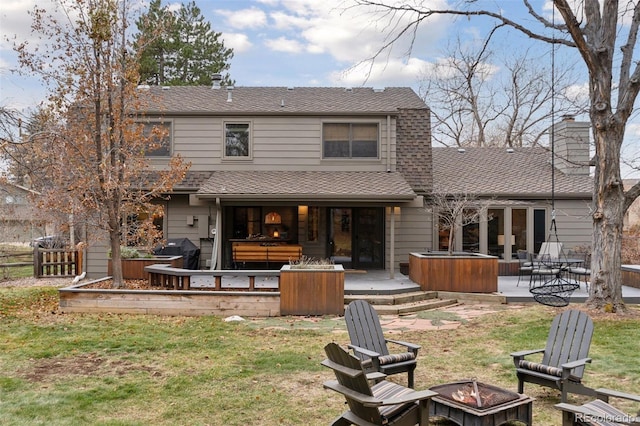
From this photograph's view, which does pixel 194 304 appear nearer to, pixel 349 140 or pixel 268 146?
pixel 268 146

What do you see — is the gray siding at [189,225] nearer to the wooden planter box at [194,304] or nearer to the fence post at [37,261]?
the fence post at [37,261]

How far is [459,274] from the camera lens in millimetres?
10984

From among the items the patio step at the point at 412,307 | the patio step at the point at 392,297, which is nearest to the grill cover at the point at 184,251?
the patio step at the point at 392,297

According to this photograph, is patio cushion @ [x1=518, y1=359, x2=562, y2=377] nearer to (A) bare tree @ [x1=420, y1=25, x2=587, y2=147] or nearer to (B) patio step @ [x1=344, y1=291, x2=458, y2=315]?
(B) patio step @ [x1=344, y1=291, x2=458, y2=315]

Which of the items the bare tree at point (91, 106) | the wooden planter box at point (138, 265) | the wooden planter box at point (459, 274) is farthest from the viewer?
the wooden planter box at point (138, 265)

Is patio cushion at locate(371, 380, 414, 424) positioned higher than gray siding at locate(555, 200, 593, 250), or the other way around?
gray siding at locate(555, 200, 593, 250)

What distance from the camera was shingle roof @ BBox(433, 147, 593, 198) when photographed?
14.5m

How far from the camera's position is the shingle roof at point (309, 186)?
40.6 feet

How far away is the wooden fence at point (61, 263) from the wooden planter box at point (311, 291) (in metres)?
9.36

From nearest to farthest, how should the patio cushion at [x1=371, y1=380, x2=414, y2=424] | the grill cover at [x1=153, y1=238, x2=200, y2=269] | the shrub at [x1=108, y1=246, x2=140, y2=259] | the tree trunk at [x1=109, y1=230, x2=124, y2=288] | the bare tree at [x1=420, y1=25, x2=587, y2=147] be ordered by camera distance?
the patio cushion at [x1=371, y1=380, x2=414, y2=424] < the tree trunk at [x1=109, y1=230, x2=124, y2=288] < the shrub at [x1=108, y1=246, x2=140, y2=259] < the grill cover at [x1=153, y1=238, x2=200, y2=269] < the bare tree at [x1=420, y1=25, x2=587, y2=147]

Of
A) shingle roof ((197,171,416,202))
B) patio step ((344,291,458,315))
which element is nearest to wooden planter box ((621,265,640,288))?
patio step ((344,291,458,315))

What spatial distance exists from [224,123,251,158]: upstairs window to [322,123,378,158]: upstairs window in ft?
7.19

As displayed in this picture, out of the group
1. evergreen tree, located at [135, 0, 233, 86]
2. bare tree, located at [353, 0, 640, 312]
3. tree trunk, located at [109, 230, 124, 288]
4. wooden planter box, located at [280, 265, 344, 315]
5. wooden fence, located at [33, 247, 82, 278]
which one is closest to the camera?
bare tree, located at [353, 0, 640, 312]

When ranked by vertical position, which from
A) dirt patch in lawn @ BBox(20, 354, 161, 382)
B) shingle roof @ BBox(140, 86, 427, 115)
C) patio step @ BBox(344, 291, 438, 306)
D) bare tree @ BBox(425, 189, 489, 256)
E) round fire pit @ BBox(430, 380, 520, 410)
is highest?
shingle roof @ BBox(140, 86, 427, 115)
